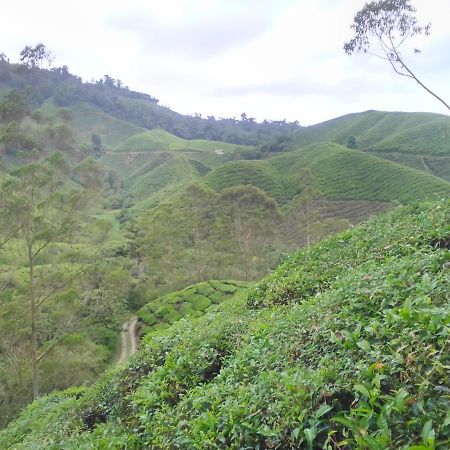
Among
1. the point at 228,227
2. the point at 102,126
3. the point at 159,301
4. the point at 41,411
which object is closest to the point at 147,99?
the point at 102,126

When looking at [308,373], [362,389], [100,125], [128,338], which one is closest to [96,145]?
[100,125]

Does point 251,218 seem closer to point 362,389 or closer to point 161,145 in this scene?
point 362,389

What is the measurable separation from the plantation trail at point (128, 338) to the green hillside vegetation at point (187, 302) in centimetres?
121

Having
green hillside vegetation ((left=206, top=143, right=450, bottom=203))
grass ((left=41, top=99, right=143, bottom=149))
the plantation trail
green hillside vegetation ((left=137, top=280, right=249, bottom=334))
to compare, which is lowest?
the plantation trail

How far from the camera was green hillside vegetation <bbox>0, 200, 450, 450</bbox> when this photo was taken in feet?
9.80


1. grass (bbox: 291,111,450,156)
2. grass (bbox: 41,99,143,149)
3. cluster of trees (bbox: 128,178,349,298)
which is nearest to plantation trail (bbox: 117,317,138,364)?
cluster of trees (bbox: 128,178,349,298)

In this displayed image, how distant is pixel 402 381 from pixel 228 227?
33.3 m

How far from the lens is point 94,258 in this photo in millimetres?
24734

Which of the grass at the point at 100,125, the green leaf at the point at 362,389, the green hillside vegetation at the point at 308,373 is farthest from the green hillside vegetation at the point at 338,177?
the green leaf at the point at 362,389

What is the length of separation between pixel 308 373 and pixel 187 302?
18.3 meters


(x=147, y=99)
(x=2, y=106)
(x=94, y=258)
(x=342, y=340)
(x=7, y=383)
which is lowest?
(x=7, y=383)

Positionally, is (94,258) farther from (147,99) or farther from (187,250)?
(147,99)

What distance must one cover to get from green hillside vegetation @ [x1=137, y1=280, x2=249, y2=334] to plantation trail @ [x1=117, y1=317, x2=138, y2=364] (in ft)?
3.96

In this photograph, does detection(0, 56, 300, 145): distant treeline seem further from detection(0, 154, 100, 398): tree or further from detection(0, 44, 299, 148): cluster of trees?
detection(0, 154, 100, 398): tree
